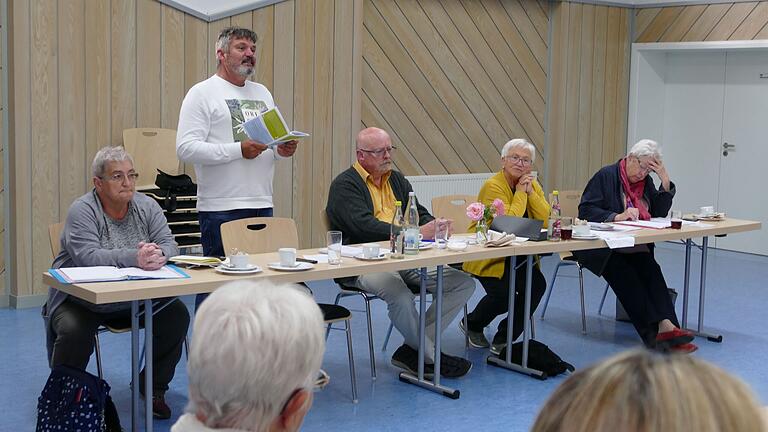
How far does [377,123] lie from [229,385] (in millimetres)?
6317

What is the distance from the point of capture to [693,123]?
367 inches

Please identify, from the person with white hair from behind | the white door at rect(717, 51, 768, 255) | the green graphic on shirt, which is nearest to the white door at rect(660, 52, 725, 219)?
the white door at rect(717, 51, 768, 255)

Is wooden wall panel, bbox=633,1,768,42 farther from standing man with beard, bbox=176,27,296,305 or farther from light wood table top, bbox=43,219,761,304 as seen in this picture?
standing man with beard, bbox=176,27,296,305

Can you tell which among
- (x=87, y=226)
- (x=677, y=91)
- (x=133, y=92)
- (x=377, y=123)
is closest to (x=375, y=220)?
(x=87, y=226)

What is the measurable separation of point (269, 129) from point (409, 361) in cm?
137

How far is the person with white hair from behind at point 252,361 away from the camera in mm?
1521

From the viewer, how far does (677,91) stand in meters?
9.47

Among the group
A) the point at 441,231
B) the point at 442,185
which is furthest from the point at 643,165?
the point at 442,185

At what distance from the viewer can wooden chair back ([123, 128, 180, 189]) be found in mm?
6191

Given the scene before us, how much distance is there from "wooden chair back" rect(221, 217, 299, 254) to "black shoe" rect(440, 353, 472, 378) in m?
1.00

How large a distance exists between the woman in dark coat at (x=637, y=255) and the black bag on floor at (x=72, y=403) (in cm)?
296

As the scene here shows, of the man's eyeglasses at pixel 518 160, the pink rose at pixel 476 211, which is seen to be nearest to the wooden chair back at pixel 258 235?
the pink rose at pixel 476 211

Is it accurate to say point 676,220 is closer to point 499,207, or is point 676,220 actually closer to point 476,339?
point 499,207

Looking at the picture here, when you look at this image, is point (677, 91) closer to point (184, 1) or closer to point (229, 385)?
A: point (184, 1)
